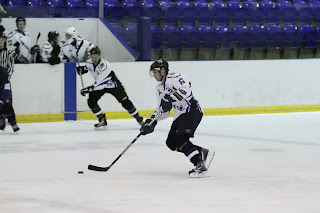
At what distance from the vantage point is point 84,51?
1238 cm

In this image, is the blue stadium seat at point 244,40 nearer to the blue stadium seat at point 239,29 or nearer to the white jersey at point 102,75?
the blue stadium seat at point 239,29

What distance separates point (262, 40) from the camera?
1390 centimetres

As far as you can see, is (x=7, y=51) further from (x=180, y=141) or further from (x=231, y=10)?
(x=231, y=10)

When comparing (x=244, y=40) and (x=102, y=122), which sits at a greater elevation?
(x=244, y=40)

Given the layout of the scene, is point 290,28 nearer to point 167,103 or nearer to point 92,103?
point 92,103

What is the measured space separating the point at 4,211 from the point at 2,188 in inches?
39.6

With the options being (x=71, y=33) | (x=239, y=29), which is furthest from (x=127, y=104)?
(x=239, y=29)

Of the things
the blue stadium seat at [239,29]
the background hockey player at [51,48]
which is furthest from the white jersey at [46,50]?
the blue stadium seat at [239,29]

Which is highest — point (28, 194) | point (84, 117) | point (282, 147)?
point (28, 194)

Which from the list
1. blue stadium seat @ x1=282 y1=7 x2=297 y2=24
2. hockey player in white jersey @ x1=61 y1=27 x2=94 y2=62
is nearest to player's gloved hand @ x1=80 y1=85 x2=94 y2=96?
hockey player in white jersey @ x1=61 y1=27 x2=94 y2=62

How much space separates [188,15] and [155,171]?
275 inches

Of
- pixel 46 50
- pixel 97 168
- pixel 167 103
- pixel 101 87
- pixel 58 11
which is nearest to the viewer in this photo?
pixel 167 103

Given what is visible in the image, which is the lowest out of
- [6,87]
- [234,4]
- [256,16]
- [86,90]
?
[86,90]

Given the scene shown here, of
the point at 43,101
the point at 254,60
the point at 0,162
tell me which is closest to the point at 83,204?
the point at 0,162
